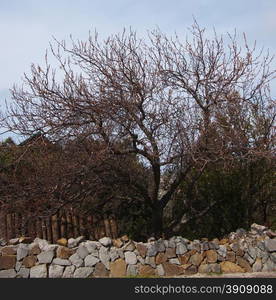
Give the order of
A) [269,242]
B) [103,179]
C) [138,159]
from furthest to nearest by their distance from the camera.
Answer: [138,159], [103,179], [269,242]

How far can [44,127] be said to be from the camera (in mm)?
10523

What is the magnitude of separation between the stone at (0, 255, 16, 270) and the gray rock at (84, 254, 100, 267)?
4.51ft

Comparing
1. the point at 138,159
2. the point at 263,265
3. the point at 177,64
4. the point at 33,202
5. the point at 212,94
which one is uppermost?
the point at 177,64

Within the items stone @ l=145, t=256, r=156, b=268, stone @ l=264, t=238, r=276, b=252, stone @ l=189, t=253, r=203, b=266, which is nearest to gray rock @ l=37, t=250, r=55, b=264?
stone @ l=145, t=256, r=156, b=268

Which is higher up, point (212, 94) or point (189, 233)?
point (212, 94)

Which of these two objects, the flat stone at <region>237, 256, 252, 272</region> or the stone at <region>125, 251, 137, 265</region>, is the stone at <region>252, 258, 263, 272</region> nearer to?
the flat stone at <region>237, 256, 252, 272</region>

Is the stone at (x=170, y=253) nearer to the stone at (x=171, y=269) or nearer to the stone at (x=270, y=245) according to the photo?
the stone at (x=171, y=269)

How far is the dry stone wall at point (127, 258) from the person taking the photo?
9648 millimetres

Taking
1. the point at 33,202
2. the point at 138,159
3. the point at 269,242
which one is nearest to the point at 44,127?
the point at 33,202

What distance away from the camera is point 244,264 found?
10.1 m

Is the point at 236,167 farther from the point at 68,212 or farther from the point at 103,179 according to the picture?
the point at 68,212

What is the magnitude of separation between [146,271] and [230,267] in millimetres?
1637

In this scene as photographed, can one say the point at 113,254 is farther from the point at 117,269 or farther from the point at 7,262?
the point at 7,262

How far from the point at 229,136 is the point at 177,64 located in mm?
1976
